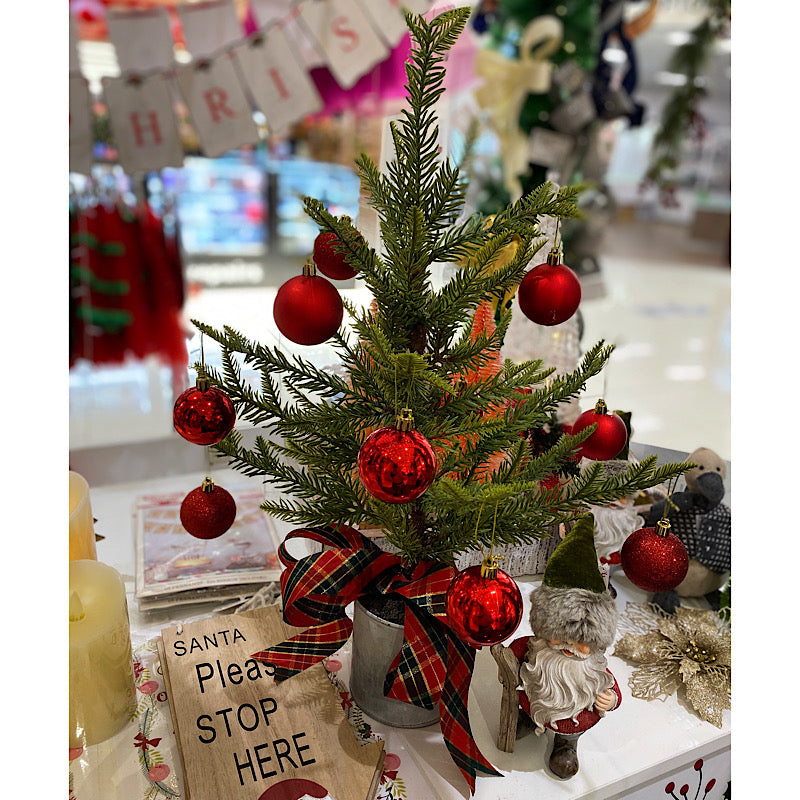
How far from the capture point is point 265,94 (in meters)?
1.90

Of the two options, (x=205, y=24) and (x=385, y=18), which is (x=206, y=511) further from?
(x=205, y=24)

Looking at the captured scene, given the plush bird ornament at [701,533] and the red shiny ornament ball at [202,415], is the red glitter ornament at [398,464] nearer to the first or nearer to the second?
the red shiny ornament ball at [202,415]

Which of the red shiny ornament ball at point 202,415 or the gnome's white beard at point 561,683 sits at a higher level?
the red shiny ornament ball at point 202,415

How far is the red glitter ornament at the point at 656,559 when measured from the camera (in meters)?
0.60

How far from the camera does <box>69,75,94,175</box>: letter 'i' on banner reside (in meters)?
1.81

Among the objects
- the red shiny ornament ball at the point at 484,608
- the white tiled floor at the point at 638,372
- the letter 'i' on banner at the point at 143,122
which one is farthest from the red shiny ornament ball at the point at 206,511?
the letter 'i' on banner at the point at 143,122

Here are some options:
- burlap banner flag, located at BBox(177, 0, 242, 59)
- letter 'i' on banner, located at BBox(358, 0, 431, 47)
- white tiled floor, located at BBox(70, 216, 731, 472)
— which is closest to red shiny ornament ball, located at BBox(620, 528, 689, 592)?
white tiled floor, located at BBox(70, 216, 731, 472)

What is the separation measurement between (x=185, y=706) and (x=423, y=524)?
0.28m

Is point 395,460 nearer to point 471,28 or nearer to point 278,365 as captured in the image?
point 278,365

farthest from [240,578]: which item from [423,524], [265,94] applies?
[265,94]

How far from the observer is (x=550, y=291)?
59cm

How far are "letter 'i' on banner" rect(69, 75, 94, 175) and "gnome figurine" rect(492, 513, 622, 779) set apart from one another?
1.83 m

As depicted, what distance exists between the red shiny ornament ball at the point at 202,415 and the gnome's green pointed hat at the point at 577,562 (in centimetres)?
31
